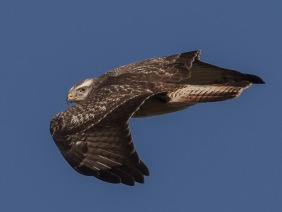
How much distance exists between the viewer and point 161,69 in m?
27.0

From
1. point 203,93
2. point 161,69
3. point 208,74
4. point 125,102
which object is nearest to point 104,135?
point 125,102

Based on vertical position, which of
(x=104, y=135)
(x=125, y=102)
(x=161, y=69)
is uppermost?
(x=161, y=69)

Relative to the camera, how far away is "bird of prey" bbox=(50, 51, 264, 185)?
79.2 ft

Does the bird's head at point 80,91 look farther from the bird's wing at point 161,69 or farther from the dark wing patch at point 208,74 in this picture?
the dark wing patch at point 208,74

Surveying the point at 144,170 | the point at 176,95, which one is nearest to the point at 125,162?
the point at 144,170

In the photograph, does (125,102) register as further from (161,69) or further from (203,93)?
(161,69)

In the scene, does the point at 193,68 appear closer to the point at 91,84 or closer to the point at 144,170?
the point at 91,84

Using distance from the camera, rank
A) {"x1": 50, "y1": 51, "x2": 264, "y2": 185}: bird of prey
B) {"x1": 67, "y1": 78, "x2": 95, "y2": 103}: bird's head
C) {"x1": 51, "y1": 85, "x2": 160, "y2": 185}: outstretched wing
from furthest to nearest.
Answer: {"x1": 67, "y1": 78, "x2": 95, "y2": 103}: bird's head
{"x1": 50, "y1": 51, "x2": 264, "y2": 185}: bird of prey
{"x1": 51, "y1": 85, "x2": 160, "y2": 185}: outstretched wing

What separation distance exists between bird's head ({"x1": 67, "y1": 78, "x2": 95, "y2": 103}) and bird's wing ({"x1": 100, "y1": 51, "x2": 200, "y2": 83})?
25 centimetres

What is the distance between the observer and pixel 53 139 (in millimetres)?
25016

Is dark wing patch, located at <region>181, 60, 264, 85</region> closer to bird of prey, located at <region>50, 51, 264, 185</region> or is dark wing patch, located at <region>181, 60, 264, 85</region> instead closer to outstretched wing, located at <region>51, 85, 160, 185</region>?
bird of prey, located at <region>50, 51, 264, 185</region>

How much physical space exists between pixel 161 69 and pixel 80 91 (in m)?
1.48

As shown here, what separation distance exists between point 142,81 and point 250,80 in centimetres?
187

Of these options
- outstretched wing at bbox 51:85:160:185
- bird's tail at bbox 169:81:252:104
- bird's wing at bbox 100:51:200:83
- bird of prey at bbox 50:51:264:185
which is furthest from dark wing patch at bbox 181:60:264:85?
outstretched wing at bbox 51:85:160:185
